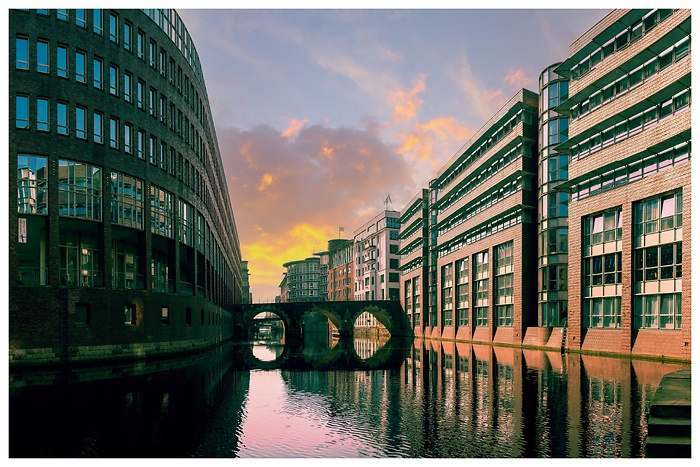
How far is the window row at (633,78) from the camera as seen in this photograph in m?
40.7

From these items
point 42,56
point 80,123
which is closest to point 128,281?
point 80,123

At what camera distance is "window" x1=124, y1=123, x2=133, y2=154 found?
4322 cm

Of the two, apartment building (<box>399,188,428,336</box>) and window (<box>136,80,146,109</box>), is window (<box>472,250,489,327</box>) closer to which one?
apartment building (<box>399,188,428,336</box>)

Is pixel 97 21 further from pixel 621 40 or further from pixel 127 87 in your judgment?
pixel 621 40

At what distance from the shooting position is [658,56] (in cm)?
4253

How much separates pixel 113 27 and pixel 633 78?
3567 cm

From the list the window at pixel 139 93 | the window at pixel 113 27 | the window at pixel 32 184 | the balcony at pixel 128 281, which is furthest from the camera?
the window at pixel 139 93

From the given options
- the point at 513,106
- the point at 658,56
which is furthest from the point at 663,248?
the point at 513,106

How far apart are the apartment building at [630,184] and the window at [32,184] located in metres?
37.3

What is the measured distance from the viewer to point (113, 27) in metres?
42.7

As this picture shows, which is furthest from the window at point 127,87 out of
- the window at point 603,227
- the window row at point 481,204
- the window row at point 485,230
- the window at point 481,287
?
the window at point 481,287

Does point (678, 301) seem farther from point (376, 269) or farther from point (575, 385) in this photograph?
point (376, 269)

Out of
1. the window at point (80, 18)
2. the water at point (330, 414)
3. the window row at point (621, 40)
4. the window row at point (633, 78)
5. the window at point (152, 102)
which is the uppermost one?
the window row at point (621, 40)

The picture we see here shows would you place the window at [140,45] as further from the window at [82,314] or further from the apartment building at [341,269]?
the apartment building at [341,269]
